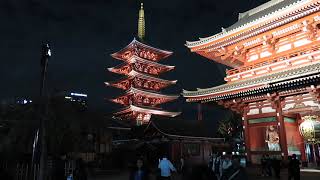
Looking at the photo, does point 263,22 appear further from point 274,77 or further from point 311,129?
point 311,129

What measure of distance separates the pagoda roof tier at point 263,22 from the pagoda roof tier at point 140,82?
88.7 feet

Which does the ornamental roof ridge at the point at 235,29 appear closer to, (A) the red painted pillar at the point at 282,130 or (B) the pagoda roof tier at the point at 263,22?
(B) the pagoda roof tier at the point at 263,22

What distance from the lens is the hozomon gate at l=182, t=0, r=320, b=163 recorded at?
15758 millimetres

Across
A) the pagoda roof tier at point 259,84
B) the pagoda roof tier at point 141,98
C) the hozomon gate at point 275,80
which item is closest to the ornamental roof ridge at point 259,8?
the hozomon gate at point 275,80

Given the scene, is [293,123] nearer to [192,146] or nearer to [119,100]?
[192,146]

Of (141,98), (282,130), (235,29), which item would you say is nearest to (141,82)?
(141,98)

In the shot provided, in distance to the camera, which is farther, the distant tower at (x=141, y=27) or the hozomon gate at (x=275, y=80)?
the distant tower at (x=141, y=27)

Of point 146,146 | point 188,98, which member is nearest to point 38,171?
point 188,98

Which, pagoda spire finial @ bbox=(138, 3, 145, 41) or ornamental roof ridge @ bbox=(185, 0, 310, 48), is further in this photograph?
pagoda spire finial @ bbox=(138, 3, 145, 41)

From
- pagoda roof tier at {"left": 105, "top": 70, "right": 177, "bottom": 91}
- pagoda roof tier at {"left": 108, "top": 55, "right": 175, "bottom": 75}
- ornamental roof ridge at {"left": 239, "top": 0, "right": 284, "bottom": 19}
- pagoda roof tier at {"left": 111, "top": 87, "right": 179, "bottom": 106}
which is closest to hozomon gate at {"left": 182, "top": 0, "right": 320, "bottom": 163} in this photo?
ornamental roof ridge at {"left": 239, "top": 0, "right": 284, "bottom": 19}

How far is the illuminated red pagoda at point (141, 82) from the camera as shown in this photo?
46.3 meters

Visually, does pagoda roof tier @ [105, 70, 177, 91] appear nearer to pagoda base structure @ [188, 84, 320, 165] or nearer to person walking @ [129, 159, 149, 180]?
pagoda base structure @ [188, 84, 320, 165]

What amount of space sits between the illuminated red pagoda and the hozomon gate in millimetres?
26598

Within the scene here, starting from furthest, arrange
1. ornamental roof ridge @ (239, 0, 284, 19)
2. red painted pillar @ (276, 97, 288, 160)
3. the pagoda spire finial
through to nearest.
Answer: the pagoda spire finial → ornamental roof ridge @ (239, 0, 284, 19) → red painted pillar @ (276, 97, 288, 160)
